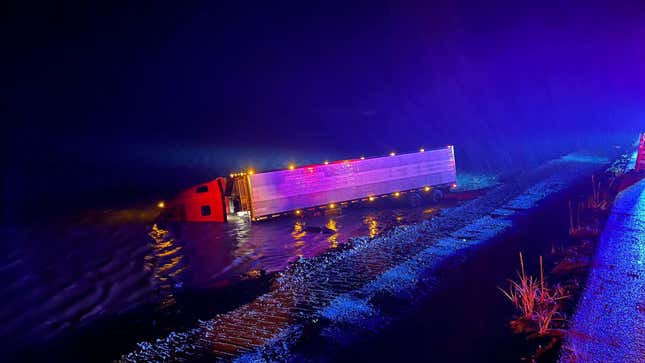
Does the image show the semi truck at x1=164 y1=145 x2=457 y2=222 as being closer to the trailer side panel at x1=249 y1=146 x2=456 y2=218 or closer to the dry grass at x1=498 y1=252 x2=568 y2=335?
the trailer side panel at x1=249 y1=146 x2=456 y2=218

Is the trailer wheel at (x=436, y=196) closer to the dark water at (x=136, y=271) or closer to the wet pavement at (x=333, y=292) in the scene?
the dark water at (x=136, y=271)

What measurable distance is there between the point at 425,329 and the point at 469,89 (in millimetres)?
75928

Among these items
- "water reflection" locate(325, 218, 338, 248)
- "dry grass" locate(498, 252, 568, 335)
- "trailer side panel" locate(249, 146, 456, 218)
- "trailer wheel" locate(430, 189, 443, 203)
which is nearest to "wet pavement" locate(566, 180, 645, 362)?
"dry grass" locate(498, 252, 568, 335)

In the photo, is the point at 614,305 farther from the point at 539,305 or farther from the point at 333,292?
the point at 333,292

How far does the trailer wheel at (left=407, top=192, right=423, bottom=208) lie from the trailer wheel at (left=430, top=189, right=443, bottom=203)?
0.72 m

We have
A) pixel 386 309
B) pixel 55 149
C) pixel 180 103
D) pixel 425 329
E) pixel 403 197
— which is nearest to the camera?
pixel 425 329

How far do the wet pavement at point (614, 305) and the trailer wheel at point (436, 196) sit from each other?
8.85m

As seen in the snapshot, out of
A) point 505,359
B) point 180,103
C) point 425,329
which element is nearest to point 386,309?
point 425,329

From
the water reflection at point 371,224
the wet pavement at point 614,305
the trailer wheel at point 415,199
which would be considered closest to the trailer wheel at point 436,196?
the trailer wheel at point 415,199

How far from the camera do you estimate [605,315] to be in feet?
22.7

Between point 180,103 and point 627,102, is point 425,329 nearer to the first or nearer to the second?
point 180,103

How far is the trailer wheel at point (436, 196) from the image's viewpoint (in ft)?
66.0

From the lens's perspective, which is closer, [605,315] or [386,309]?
[605,315]

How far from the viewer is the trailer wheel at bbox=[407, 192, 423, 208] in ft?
64.2
